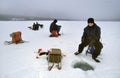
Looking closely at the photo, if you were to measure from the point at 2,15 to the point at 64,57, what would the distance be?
16.1 metres

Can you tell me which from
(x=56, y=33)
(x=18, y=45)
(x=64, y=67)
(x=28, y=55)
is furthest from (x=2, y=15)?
(x=64, y=67)

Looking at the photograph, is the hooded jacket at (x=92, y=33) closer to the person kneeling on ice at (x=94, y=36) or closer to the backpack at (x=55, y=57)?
the person kneeling on ice at (x=94, y=36)

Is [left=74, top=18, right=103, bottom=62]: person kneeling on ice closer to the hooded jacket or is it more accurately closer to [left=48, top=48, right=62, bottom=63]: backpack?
the hooded jacket

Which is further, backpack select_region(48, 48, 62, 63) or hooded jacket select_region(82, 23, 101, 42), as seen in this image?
hooded jacket select_region(82, 23, 101, 42)

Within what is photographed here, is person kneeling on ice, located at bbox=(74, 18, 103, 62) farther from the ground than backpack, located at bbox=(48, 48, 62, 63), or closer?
farther from the ground

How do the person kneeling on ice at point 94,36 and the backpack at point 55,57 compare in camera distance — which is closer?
the backpack at point 55,57

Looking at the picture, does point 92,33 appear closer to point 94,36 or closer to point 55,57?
point 94,36

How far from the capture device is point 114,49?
6.50 metres

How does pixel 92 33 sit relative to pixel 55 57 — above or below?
above

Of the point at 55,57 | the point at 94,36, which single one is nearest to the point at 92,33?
the point at 94,36

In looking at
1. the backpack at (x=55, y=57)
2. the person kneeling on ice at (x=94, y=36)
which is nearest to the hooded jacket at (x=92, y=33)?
the person kneeling on ice at (x=94, y=36)

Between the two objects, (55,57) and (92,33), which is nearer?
(55,57)

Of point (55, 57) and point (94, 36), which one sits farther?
point (94, 36)

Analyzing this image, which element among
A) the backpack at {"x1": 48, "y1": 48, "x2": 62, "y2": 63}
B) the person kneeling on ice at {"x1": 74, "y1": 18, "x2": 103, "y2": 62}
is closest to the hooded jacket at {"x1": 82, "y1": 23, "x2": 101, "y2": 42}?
the person kneeling on ice at {"x1": 74, "y1": 18, "x2": 103, "y2": 62}
